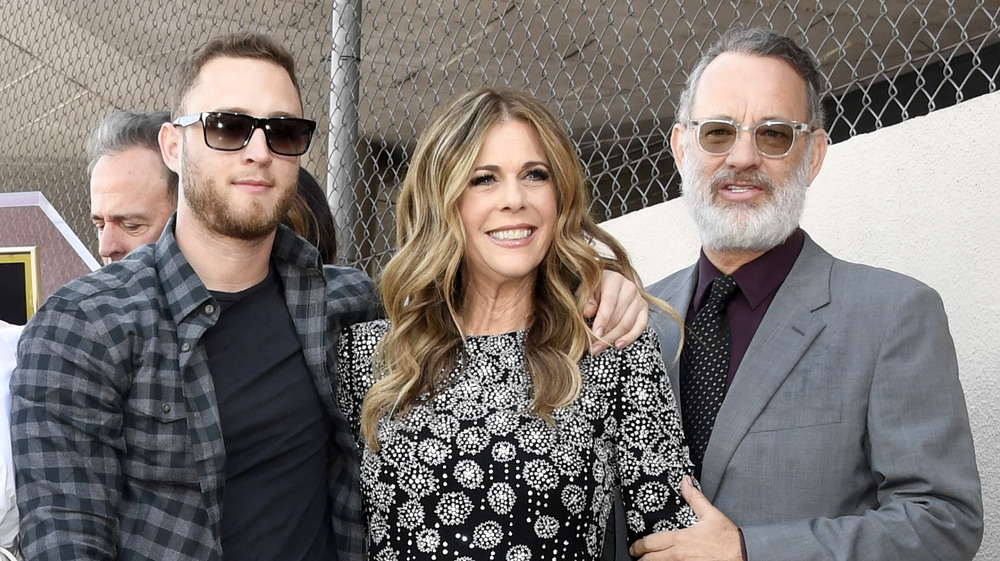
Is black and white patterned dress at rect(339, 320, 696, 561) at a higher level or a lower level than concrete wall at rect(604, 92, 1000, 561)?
lower

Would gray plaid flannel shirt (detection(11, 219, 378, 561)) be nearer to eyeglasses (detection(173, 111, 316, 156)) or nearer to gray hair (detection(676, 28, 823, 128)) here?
eyeglasses (detection(173, 111, 316, 156))

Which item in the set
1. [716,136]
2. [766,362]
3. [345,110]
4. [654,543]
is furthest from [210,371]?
[345,110]

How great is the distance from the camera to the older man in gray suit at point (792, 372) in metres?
2.08

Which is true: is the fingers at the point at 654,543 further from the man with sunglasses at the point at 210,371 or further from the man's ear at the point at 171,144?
the man's ear at the point at 171,144

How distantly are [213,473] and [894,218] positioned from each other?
2.14 meters

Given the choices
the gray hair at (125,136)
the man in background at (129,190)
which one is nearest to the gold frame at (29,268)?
the man in background at (129,190)

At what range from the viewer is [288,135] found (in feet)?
7.83

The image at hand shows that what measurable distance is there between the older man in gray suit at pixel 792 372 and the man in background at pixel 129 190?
174 cm

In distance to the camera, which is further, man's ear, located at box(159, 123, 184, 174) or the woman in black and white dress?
man's ear, located at box(159, 123, 184, 174)

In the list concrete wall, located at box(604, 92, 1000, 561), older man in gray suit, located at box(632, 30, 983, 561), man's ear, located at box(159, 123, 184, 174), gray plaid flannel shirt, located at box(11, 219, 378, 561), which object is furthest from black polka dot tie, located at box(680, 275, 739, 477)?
man's ear, located at box(159, 123, 184, 174)

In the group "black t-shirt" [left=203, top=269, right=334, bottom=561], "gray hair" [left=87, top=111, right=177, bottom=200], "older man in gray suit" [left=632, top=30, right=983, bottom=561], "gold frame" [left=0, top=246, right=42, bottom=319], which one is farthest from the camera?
"gray hair" [left=87, top=111, right=177, bottom=200]

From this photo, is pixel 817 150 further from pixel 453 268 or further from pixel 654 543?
pixel 654 543

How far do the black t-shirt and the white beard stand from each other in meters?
0.97

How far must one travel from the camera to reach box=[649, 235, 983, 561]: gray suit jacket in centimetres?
206
